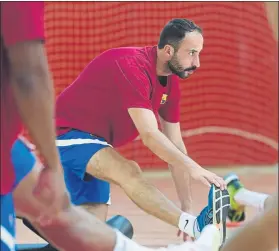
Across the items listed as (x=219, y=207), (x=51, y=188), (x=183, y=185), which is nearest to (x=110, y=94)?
(x=183, y=185)

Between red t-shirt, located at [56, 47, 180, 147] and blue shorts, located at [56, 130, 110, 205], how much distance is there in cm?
5

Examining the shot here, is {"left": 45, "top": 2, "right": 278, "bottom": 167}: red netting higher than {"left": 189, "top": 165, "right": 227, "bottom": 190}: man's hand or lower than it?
lower

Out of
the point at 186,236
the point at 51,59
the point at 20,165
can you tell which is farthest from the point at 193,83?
the point at 20,165

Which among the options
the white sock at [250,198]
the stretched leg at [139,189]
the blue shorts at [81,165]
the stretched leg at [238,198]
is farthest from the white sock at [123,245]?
the stretched leg at [238,198]

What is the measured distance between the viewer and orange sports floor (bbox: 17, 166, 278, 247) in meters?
5.12

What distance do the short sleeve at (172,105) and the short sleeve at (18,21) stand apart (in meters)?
2.42

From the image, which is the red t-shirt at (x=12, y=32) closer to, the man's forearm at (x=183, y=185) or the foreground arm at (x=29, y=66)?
the foreground arm at (x=29, y=66)

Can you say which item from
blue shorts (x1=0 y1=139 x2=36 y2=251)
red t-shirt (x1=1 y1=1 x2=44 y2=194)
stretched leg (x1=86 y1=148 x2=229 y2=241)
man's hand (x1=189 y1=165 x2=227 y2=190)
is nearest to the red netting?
stretched leg (x1=86 y1=148 x2=229 y2=241)

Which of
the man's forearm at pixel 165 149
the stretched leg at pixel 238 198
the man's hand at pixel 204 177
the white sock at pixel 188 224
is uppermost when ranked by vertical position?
the man's forearm at pixel 165 149

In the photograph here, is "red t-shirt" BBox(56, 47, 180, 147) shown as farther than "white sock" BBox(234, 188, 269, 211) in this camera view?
No

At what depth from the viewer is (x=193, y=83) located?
28.0ft

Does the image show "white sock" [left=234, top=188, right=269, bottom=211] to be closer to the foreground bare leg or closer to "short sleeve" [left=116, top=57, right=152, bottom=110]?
"short sleeve" [left=116, top=57, right=152, bottom=110]

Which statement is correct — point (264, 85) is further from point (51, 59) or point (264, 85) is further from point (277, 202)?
point (277, 202)

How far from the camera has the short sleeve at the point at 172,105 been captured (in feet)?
14.2
